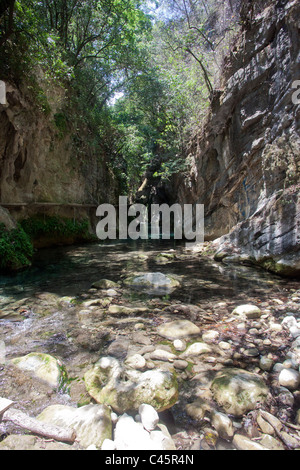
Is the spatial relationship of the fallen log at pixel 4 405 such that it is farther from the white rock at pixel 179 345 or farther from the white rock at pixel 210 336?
the white rock at pixel 210 336

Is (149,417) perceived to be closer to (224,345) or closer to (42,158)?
(224,345)

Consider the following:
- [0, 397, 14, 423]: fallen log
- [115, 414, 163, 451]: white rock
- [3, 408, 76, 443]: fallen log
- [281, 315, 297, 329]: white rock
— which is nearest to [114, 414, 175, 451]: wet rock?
[115, 414, 163, 451]: white rock

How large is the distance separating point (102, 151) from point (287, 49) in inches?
458

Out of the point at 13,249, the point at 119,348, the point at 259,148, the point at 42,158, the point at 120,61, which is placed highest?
the point at 120,61

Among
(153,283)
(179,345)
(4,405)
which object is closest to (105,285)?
(153,283)

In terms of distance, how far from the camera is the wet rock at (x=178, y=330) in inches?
99.6

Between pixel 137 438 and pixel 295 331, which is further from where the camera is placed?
pixel 295 331

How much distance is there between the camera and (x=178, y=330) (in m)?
2.60

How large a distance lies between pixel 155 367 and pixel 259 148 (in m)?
7.04

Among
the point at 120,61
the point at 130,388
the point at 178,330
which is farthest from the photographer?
the point at 120,61

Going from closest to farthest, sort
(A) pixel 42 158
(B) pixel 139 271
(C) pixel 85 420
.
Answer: (C) pixel 85 420 → (B) pixel 139 271 → (A) pixel 42 158

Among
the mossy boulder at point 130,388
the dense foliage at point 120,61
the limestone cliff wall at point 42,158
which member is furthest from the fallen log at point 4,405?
the dense foliage at point 120,61

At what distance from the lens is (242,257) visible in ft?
19.9
